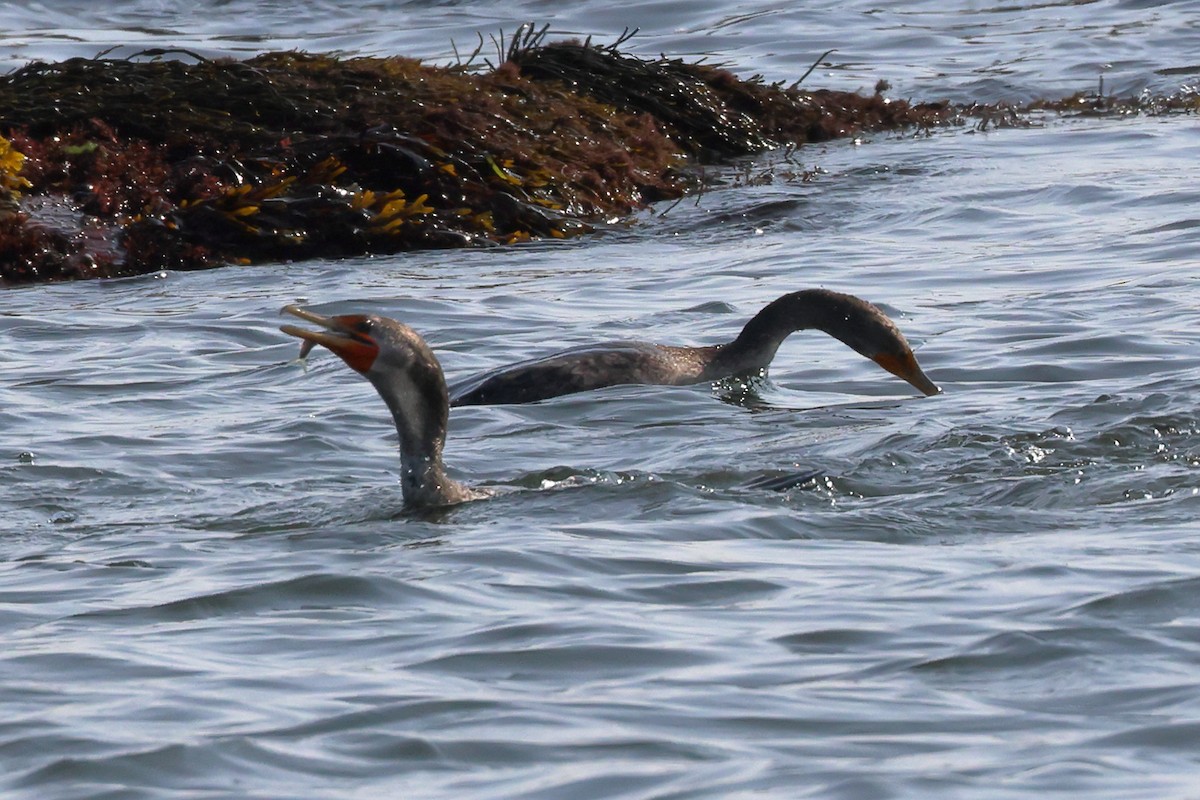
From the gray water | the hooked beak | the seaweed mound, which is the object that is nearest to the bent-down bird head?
the hooked beak

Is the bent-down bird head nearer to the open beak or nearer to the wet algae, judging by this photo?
the open beak

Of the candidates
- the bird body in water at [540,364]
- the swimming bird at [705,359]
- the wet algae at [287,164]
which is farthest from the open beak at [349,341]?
the wet algae at [287,164]

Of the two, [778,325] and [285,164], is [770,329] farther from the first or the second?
[285,164]

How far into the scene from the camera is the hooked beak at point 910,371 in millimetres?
9453

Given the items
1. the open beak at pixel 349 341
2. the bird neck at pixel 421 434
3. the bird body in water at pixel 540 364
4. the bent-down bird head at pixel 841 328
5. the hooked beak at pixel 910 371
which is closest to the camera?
the open beak at pixel 349 341

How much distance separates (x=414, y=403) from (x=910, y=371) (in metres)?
3.23

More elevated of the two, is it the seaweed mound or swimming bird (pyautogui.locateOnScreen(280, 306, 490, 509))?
the seaweed mound

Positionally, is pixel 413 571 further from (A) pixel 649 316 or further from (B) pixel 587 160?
(B) pixel 587 160

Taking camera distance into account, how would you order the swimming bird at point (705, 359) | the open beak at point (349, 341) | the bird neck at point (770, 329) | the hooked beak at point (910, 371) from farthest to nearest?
the bird neck at point (770, 329)
the hooked beak at point (910, 371)
the swimming bird at point (705, 359)
the open beak at point (349, 341)

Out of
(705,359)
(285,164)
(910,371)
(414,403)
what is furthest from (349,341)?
(285,164)

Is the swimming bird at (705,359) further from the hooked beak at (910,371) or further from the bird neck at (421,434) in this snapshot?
the bird neck at (421,434)

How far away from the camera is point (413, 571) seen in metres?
6.24

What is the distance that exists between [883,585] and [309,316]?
1.94 meters

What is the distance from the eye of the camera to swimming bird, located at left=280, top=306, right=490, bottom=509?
6809 mm
